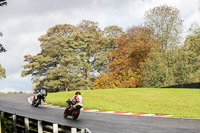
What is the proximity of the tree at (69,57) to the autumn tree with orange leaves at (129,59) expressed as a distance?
9.11ft

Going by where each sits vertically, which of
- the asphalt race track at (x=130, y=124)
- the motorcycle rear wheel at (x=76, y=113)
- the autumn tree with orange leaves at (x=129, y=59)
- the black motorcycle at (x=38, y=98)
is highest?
the autumn tree with orange leaves at (x=129, y=59)

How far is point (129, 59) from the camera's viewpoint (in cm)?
5400

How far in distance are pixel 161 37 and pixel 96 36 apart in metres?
14.9

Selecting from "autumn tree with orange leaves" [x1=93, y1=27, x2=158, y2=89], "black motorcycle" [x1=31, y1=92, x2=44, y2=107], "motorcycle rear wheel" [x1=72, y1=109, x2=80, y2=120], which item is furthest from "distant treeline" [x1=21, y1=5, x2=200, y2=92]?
"motorcycle rear wheel" [x1=72, y1=109, x2=80, y2=120]

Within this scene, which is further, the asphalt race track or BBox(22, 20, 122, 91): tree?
BBox(22, 20, 122, 91): tree

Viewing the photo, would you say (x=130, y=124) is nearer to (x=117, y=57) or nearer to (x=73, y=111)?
(x=73, y=111)

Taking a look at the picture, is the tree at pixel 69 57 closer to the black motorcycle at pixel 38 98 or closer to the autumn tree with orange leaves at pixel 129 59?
the autumn tree with orange leaves at pixel 129 59

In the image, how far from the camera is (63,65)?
53.2 m

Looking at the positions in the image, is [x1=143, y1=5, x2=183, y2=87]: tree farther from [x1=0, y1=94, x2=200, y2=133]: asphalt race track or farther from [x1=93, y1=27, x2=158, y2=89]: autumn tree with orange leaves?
[x1=0, y1=94, x2=200, y2=133]: asphalt race track

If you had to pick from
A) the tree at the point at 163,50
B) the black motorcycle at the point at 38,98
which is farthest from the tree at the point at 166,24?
the black motorcycle at the point at 38,98

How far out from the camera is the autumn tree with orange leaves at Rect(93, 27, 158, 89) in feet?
172

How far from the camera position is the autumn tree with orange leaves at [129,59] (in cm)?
5246

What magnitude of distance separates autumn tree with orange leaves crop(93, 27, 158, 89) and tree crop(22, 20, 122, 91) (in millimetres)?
2777

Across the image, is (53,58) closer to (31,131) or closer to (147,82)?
(147,82)
